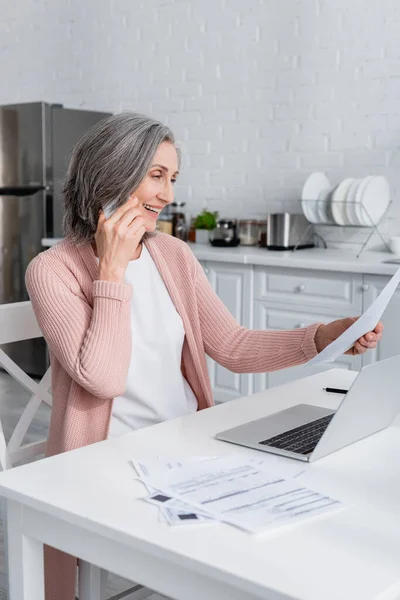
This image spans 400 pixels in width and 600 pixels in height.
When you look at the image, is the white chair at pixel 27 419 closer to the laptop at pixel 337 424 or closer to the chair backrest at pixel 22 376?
the chair backrest at pixel 22 376

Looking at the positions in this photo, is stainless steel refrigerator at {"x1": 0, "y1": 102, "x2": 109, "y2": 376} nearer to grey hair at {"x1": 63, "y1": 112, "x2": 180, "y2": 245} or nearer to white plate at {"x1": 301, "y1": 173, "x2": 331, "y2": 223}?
white plate at {"x1": 301, "y1": 173, "x2": 331, "y2": 223}

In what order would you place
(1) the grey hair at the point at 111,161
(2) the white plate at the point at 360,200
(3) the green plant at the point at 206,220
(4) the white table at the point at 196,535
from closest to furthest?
1. (4) the white table at the point at 196,535
2. (1) the grey hair at the point at 111,161
3. (2) the white plate at the point at 360,200
4. (3) the green plant at the point at 206,220

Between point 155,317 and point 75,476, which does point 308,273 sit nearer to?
point 155,317

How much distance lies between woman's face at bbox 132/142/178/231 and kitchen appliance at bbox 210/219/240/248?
2.52 meters

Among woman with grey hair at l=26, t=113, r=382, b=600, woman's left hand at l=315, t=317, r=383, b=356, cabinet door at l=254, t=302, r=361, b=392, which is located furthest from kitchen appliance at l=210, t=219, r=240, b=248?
woman's left hand at l=315, t=317, r=383, b=356

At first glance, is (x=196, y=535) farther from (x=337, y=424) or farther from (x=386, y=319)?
(x=386, y=319)

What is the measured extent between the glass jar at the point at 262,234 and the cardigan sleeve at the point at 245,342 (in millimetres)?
2418

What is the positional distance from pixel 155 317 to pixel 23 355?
3278mm

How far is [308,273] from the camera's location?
144 inches

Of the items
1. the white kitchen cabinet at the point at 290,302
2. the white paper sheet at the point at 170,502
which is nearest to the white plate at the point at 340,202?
the white kitchen cabinet at the point at 290,302

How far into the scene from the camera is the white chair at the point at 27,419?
1.65 meters

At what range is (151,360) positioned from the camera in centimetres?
183

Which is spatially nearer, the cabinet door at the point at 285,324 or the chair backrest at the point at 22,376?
the chair backrest at the point at 22,376

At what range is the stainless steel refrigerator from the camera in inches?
183
